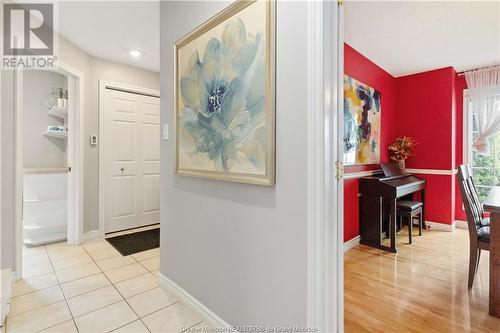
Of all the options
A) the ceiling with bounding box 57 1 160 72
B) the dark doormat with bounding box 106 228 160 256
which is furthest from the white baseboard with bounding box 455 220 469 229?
the ceiling with bounding box 57 1 160 72

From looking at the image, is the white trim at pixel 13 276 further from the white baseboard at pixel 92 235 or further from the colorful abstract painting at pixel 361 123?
the colorful abstract painting at pixel 361 123

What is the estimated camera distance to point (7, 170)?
2.17 meters

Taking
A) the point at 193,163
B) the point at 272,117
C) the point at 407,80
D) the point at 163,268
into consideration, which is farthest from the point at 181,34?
the point at 407,80

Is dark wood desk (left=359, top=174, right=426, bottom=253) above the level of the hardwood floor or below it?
above

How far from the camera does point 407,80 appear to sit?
4094 millimetres

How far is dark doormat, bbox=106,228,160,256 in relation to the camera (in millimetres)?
2990

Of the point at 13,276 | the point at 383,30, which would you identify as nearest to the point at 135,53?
the point at 13,276

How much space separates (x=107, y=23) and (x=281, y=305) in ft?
9.57

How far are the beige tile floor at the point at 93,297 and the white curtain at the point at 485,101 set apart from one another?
14.9ft

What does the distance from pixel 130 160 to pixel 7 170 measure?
1.59 m

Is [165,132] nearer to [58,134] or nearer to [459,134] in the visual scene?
[58,134]

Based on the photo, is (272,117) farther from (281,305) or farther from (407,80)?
(407,80)

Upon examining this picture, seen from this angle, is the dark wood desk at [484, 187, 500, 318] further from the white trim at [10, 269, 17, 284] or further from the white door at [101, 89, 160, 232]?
the white door at [101, 89, 160, 232]

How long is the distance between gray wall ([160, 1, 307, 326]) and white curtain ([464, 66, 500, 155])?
4.13 metres
